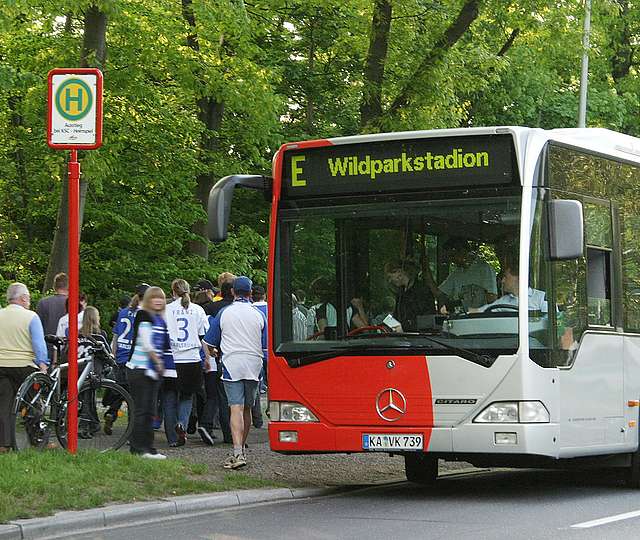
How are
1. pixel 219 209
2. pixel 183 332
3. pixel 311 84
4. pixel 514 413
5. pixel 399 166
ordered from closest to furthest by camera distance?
pixel 514 413 → pixel 219 209 → pixel 399 166 → pixel 183 332 → pixel 311 84

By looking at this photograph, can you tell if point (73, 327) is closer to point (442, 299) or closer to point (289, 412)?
point (289, 412)

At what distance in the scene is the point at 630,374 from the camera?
13.4m

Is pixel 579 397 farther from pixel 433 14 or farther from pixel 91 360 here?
pixel 433 14

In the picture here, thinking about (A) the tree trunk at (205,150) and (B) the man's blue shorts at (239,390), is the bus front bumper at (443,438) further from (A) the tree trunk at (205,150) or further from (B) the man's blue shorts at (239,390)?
(A) the tree trunk at (205,150)

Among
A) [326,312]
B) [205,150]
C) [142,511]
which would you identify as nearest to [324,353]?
[326,312]

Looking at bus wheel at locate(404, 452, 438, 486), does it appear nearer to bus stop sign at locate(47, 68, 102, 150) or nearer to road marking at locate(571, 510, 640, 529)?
road marking at locate(571, 510, 640, 529)

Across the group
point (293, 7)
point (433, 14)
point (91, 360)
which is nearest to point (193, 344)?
point (91, 360)

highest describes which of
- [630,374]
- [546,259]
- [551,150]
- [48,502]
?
[551,150]

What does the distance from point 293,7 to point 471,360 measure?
50.6ft

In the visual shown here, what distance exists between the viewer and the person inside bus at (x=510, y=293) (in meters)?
11.7

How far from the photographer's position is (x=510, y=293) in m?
11.7

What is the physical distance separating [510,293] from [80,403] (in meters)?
5.68

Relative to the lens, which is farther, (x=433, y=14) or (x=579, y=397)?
(x=433, y=14)

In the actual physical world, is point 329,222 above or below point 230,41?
below
